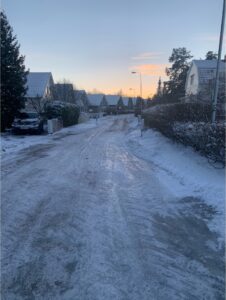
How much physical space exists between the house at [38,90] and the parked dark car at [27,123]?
8.60 m

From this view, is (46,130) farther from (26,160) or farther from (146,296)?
(146,296)

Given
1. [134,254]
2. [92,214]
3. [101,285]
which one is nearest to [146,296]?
[101,285]

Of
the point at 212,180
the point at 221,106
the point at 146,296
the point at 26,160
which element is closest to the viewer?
the point at 146,296

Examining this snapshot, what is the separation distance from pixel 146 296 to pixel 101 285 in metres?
0.54

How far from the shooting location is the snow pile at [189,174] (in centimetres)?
673

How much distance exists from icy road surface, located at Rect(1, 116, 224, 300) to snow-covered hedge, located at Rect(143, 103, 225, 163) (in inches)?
29.7

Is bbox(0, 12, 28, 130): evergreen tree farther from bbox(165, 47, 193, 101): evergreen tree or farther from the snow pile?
bbox(165, 47, 193, 101): evergreen tree

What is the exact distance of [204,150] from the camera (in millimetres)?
8672

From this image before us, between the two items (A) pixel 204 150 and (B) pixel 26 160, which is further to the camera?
(B) pixel 26 160

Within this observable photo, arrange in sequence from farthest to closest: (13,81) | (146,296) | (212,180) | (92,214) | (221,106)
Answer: (13,81), (221,106), (212,180), (92,214), (146,296)

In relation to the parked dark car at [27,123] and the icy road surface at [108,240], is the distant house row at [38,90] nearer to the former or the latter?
the parked dark car at [27,123]

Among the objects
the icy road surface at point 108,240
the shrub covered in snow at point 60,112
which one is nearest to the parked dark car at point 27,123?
the shrub covered in snow at point 60,112

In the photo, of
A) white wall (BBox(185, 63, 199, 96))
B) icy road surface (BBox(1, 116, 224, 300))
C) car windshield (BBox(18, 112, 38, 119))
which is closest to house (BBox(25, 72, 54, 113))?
car windshield (BBox(18, 112, 38, 119))

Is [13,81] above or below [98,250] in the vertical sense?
above
